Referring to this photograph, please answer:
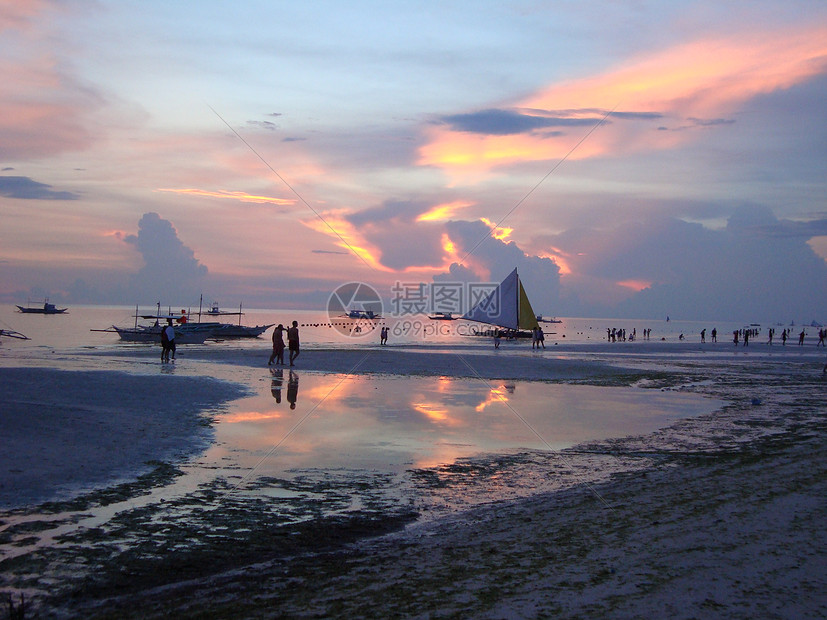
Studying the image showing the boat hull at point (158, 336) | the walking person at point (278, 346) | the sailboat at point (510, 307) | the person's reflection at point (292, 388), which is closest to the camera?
the person's reflection at point (292, 388)

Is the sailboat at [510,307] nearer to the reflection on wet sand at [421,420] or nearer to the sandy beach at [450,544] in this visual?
the reflection on wet sand at [421,420]

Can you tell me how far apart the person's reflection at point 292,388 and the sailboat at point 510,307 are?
39.9 meters

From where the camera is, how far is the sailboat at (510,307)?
6400 cm

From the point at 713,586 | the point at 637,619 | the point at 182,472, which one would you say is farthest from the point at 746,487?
the point at 182,472

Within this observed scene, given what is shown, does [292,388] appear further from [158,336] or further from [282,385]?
[158,336]

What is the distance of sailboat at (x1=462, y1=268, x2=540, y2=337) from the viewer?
6400cm

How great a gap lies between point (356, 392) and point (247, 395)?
11.5 ft

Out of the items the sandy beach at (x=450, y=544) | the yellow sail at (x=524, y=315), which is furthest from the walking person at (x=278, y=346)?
the yellow sail at (x=524, y=315)

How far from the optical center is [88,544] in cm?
668

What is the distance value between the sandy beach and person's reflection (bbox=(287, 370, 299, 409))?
232 inches

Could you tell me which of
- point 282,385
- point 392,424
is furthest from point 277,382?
point 392,424

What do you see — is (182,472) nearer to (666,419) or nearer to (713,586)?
(713,586)

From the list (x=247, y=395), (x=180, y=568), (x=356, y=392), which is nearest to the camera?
(x=180, y=568)

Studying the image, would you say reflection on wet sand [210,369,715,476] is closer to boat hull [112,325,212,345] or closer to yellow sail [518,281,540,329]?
boat hull [112,325,212,345]
